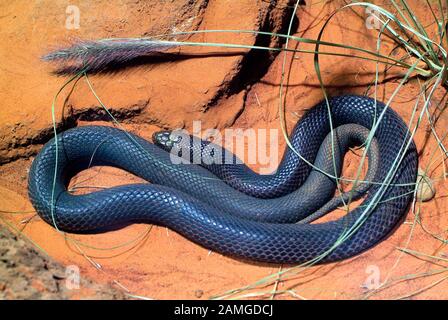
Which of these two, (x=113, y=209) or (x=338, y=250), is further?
(x=113, y=209)

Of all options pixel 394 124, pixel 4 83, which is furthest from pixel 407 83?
pixel 4 83

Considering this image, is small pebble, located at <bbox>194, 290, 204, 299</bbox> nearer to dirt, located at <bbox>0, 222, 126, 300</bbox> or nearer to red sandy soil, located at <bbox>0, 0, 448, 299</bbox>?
red sandy soil, located at <bbox>0, 0, 448, 299</bbox>

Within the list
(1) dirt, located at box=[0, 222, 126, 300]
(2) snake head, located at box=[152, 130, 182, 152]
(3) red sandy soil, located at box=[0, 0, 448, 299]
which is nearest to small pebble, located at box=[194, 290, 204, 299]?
(3) red sandy soil, located at box=[0, 0, 448, 299]

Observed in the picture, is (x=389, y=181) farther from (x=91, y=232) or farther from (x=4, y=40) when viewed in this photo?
(x=4, y=40)

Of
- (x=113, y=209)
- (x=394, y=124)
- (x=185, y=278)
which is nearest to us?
(x=185, y=278)

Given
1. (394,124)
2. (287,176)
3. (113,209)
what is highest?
(394,124)

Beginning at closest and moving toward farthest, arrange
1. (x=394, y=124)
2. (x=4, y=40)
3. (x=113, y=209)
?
(x=113, y=209) → (x=394, y=124) → (x=4, y=40)

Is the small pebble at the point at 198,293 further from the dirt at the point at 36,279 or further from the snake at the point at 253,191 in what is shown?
the dirt at the point at 36,279
